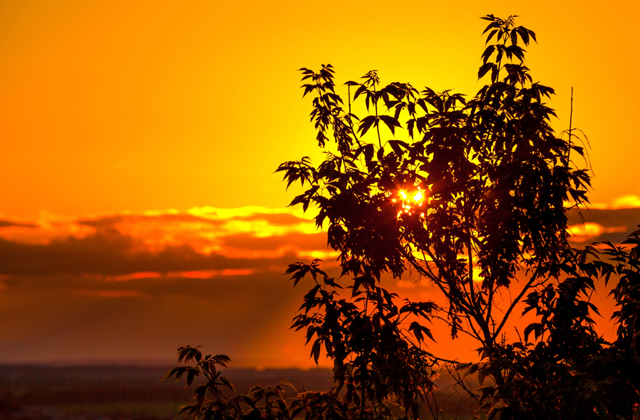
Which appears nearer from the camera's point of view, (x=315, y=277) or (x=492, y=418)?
(x=492, y=418)

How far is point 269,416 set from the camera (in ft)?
25.8

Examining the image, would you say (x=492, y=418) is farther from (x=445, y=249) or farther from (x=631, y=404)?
(x=445, y=249)

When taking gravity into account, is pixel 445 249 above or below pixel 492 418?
above

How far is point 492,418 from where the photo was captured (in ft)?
20.5

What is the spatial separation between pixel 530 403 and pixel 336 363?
228 centimetres

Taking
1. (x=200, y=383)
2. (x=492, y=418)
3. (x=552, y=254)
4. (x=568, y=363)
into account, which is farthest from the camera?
(x=552, y=254)

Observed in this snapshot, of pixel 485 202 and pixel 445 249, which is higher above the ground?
pixel 485 202

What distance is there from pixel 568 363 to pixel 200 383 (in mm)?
4351

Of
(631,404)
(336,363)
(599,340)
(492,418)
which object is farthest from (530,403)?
(336,363)

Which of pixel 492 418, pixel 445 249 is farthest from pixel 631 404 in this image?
pixel 445 249

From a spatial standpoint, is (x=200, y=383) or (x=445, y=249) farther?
(x=445, y=249)

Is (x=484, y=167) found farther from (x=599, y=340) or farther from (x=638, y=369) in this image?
(x=638, y=369)

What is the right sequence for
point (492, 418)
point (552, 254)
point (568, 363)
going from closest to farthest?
point (492, 418) < point (568, 363) < point (552, 254)

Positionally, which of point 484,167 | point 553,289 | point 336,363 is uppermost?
point 484,167
